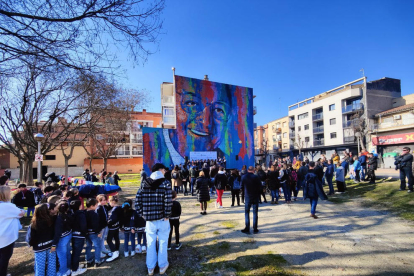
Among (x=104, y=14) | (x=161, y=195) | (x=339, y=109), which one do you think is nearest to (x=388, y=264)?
(x=161, y=195)

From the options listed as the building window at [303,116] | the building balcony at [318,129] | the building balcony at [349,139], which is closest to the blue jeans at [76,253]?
the building balcony at [349,139]

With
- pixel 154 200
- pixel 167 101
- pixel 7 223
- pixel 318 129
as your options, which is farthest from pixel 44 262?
pixel 318 129

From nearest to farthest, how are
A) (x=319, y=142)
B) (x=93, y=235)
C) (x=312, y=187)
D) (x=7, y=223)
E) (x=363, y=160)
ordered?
(x=7, y=223) → (x=93, y=235) → (x=312, y=187) → (x=363, y=160) → (x=319, y=142)

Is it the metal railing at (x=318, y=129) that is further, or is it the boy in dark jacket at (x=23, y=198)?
the metal railing at (x=318, y=129)

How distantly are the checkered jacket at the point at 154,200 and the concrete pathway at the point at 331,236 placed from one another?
2188 mm

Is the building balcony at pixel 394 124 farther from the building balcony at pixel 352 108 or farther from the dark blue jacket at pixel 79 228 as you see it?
the dark blue jacket at pixel 79 228

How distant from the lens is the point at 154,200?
3852mm

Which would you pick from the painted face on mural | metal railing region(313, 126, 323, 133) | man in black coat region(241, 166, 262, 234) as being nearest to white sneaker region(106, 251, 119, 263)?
man in black coat region(241, 166, 262, 234)

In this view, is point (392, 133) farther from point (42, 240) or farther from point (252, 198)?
point (42, 240)

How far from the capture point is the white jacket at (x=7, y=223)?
10.9ft

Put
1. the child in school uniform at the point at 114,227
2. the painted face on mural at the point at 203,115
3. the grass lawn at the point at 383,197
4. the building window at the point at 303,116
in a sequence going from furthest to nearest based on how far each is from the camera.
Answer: the building window at the point at 303,116
the painted face on mural at the point at 203,115
the grass lawn at the point at 383,197
the child in school uniform at the point at 114,227

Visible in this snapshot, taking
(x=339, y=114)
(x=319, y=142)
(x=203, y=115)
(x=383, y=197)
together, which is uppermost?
(x=339, y=114)

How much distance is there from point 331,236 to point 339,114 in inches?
1443

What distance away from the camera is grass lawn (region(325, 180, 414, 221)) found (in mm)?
7058
